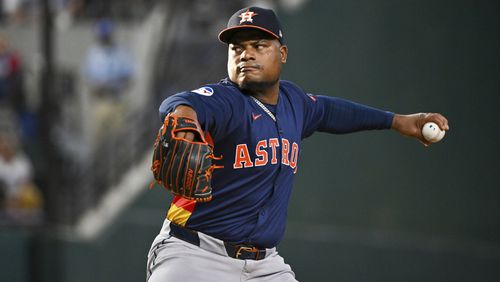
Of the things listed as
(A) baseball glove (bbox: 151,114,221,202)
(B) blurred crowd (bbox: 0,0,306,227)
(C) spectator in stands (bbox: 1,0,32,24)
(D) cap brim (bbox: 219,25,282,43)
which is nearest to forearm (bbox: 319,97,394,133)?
(D) cap brim (bbox: 219,25,282,43)

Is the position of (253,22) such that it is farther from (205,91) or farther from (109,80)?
(109,80)

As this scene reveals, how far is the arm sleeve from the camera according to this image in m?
4.02

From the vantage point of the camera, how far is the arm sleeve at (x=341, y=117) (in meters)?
4.02

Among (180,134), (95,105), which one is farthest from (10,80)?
(180,134)

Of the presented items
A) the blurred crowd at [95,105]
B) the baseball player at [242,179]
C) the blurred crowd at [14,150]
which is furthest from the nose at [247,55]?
the blurred crowd at [14,150]

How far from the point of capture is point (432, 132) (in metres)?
3.93

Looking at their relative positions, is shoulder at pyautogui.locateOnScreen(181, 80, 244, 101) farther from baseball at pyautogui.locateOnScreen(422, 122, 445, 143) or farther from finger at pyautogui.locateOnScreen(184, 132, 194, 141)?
baseball at pyautogui.locateOnScreen(422, 122, 445, 143)

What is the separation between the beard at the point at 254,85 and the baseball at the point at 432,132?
32.3 inches

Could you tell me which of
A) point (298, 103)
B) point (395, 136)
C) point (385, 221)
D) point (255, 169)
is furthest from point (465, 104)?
point (255, 169)

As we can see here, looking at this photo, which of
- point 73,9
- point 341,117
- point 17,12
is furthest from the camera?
point 17,12

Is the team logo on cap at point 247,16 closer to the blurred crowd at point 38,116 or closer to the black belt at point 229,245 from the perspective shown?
the black belt at point 229,245

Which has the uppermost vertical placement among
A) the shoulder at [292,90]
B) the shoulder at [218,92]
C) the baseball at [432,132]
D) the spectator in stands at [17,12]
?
the shoulder at [218,92]

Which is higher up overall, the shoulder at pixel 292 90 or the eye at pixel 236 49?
the eye at pixel 236 49

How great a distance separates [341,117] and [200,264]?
1.09 meters
